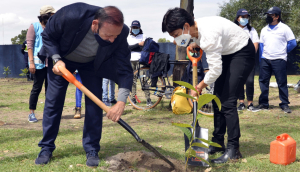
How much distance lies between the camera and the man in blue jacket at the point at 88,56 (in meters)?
2.68

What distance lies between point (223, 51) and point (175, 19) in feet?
2.34

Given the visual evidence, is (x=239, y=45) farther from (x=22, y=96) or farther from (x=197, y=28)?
(x=22, y=96)

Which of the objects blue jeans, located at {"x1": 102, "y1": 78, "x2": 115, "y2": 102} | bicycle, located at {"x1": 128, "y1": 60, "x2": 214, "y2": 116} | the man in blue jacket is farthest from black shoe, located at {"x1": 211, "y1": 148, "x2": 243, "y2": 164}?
blue jeans, located at {"x1": 102, "y1": 78, "x2": 115, "y2": 102}

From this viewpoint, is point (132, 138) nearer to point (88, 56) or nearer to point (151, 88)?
point (88, 56)

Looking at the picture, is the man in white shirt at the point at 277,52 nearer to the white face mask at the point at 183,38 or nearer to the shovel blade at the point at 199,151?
the shovel blade at the point at 199,151

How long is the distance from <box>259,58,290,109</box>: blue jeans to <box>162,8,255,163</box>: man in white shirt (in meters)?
3.07

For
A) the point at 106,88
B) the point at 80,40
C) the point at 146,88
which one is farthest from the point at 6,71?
the point at 80,40

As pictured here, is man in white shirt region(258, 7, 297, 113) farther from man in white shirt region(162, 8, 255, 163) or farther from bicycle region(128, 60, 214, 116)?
man in white shirt region(162, 8, 255, 163)

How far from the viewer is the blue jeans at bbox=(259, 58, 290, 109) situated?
5906 mm

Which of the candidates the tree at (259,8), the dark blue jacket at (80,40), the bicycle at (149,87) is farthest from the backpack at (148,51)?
the tree at (259,8)

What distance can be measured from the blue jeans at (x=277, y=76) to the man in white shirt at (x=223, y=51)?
10.1ft

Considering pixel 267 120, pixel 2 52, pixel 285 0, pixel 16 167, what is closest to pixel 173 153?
pixel 16 167

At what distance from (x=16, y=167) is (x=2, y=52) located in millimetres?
15295

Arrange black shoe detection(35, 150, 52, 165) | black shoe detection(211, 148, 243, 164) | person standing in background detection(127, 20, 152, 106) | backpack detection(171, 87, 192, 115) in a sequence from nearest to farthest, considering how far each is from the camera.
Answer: black shoe detection(35, 150, 52, 165) < black shoe detection(211, 148, 243, 164) < backpack detection(171, 87, 192, 115) < person standing in background detection(127, 20, 152, 106)
